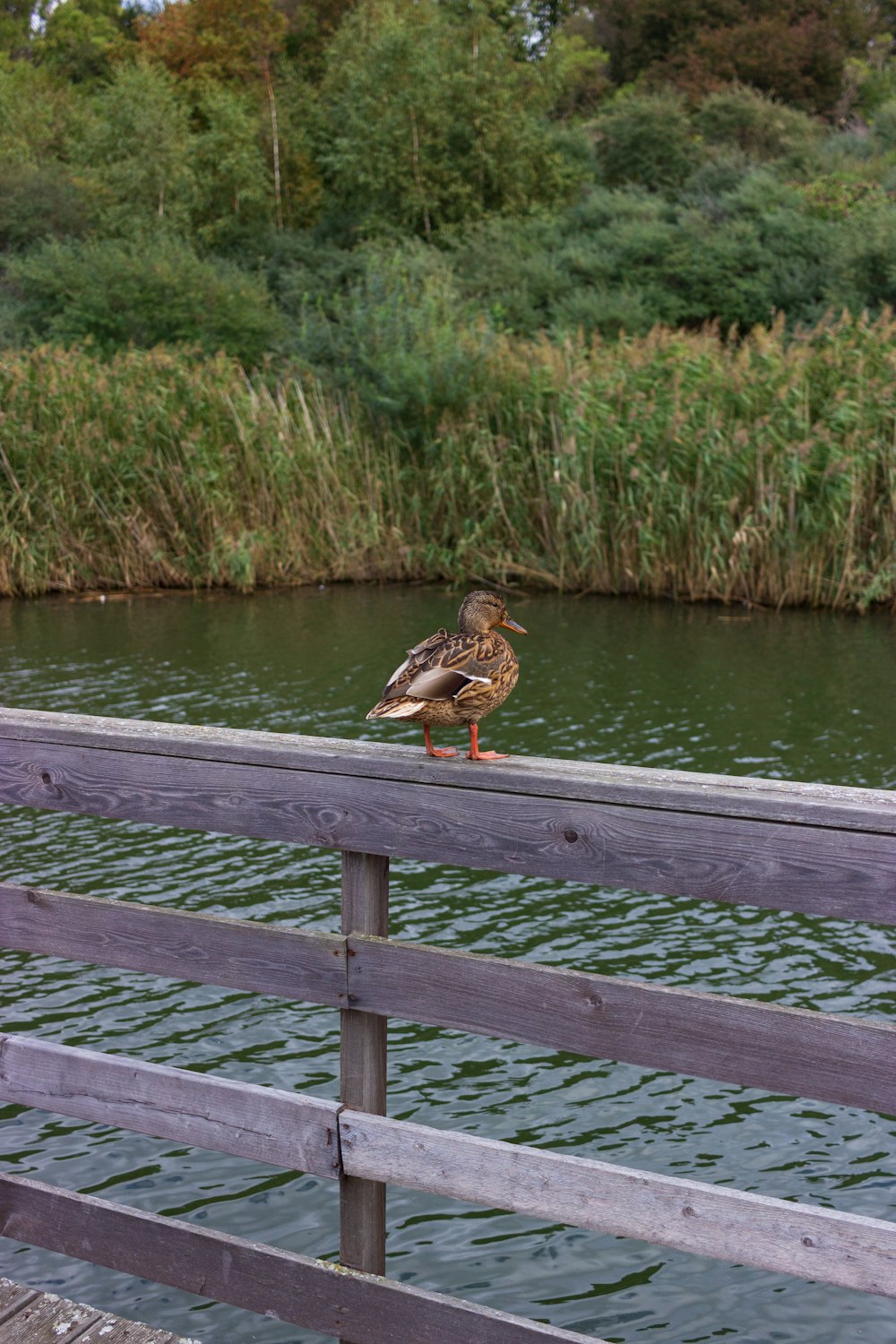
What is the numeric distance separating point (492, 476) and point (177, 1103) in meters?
13.4

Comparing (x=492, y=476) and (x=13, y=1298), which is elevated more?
(x=492, y=476)

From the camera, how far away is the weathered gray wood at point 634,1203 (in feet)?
6.93

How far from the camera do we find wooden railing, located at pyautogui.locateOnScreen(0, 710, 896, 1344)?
2.11 metres

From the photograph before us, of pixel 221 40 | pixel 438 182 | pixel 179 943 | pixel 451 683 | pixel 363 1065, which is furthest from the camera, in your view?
pixel 221 40

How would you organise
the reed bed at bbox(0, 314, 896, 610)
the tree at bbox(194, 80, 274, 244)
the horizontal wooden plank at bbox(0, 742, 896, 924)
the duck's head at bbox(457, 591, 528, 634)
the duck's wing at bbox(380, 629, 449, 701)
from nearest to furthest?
1. the horizontal wooden plank at bbox(0, 742, 896, 924)
2. the duck's wing at bbox(380, 629, 449, 701)
3. the duck's head at bbox(457, 591, 528, 634)
4. the reed bed at bbox(0, 314, 896, 610)
5. the tree at bbox(194, 80, 274, 244)

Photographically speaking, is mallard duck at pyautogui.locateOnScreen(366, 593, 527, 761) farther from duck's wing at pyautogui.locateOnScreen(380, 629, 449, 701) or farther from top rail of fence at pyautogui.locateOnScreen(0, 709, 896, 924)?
top rail of fence at pyautogui.locateOnScreen(0, 709, 896, 924)

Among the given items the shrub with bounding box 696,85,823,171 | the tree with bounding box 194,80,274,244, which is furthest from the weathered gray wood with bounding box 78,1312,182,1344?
the shrub with bounding box 696,85,823,171

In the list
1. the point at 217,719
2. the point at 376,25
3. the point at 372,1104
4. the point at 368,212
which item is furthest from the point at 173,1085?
the point at 376,25

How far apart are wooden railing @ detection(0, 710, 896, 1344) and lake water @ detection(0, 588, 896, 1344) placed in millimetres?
1328

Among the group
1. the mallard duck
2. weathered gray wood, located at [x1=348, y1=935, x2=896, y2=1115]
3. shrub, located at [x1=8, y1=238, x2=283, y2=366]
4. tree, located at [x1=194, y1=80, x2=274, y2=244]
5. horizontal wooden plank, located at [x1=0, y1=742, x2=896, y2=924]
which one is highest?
tree, located at [x1=194, y1=80, x2=274, y2=244]

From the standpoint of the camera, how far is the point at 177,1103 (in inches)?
106

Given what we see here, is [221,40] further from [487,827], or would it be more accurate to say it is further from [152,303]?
[487,827]

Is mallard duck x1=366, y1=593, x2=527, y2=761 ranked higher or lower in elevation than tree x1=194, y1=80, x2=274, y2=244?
lower

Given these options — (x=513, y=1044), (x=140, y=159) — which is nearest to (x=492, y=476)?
(x=513, y=1044)
